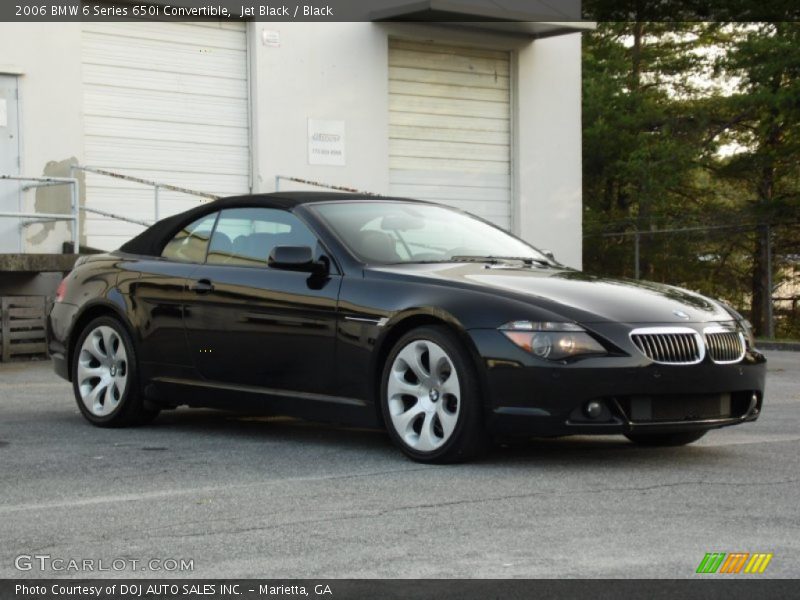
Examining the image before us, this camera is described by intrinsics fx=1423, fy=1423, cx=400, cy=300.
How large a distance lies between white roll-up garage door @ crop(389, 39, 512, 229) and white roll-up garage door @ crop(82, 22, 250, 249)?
2870 mm

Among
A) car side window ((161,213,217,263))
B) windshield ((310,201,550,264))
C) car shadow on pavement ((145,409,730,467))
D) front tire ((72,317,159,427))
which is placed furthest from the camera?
front tire ((72,317,159,427))

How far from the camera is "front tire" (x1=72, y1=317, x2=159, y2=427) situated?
900cm

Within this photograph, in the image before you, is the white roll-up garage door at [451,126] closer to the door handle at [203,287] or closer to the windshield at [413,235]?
the windshield at [413,235]

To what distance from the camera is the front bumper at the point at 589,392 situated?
6930 millimetres

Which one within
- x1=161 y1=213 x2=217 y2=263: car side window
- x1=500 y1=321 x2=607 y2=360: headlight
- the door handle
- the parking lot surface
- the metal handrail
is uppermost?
the metal handrail

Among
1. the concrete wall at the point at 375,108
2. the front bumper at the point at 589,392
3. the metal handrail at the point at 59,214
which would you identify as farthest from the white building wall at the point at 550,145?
the front bumper at the point at 589,392

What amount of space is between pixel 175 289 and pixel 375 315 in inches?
68.5

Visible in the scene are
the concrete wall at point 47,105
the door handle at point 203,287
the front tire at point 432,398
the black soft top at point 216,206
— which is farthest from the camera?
the concrete wall at point 47,105

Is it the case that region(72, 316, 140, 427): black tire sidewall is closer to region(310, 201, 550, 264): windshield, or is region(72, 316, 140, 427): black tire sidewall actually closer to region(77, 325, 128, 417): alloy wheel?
region(77, 325, 128, 417): alloy wheel

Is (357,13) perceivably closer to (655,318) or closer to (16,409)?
(16,409)

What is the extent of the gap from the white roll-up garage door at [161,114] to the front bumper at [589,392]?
517 inches

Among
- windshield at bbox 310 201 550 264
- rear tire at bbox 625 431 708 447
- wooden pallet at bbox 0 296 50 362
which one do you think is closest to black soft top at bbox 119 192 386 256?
windshield at bbox 310 201 550 264

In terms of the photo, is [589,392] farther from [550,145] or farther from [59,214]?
[550,145]

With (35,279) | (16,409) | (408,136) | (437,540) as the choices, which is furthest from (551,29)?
(437,540)
